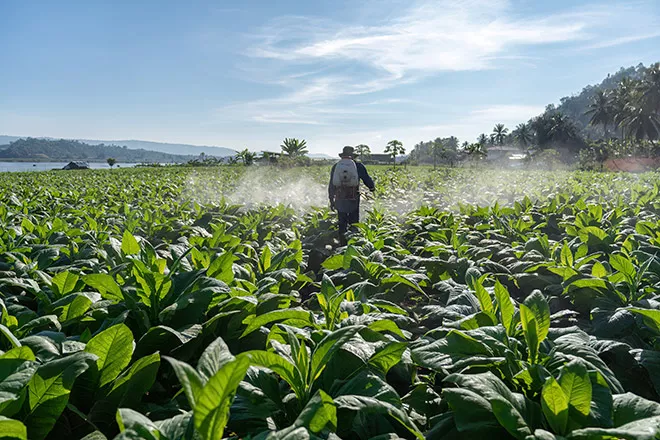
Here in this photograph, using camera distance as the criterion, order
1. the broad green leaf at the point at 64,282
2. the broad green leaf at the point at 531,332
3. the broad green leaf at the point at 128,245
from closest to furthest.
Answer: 1. the broad green leaf at the point at 531,332
2. the broad green leaf at the point at 64,282
3. the broad green leaf at the point at 128,245

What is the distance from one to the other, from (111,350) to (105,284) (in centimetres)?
68

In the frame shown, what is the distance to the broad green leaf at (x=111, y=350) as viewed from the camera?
170 cm

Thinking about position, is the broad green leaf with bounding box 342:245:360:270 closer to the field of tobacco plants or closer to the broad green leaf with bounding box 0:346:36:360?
the field of tobacco plants

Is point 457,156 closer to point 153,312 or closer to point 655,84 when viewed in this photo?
point 655,84

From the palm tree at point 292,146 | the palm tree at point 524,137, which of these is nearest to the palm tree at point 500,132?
the palm tree at point 524,137

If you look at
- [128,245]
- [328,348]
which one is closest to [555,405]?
[328,348]

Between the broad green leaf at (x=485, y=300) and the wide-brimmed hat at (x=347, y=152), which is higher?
the wide-brimmed hat at (x=347, y=152)

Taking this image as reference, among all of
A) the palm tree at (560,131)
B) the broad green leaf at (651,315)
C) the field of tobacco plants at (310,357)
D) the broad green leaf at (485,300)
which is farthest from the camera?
the palm tree at (560,131)

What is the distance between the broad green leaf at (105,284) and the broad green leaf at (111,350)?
0.62 meters

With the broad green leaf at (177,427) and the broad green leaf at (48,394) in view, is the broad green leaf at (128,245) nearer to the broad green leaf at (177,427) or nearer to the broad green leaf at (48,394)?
the broad green leaf at (48,394)

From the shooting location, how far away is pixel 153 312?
7.45 feet

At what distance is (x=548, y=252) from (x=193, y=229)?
4053mm

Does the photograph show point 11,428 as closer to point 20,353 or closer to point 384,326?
point 20,353

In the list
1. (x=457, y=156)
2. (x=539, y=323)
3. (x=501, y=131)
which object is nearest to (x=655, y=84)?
(x=457, y=156)
